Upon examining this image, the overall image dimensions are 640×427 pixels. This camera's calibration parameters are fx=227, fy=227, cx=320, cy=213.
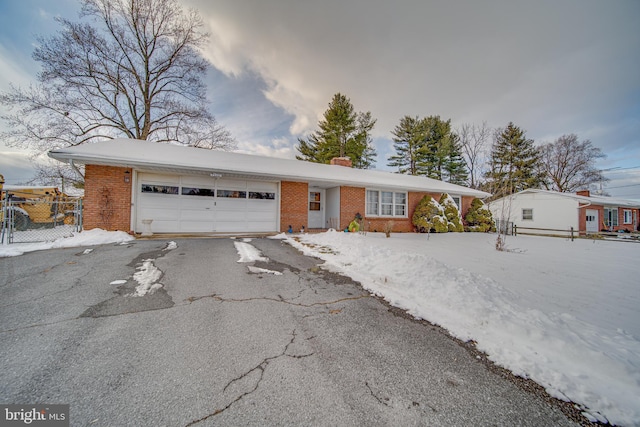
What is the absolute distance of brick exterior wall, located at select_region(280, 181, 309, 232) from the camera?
10781 mm

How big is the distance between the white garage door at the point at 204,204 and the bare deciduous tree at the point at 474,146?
26.2 meters

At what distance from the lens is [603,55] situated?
7.18 metres

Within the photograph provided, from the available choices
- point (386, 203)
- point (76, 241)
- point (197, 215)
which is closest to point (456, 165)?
point (386, 203)

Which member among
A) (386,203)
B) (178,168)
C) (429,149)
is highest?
(429,149)

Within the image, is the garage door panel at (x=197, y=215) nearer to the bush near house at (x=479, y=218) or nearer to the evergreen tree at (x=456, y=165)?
the bush near house at (x=479, y=218)

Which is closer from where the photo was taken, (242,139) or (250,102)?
(250,102)

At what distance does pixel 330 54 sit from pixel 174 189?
9050 mm

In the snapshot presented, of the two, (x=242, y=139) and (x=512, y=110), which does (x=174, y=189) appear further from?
(x=512, y=110)

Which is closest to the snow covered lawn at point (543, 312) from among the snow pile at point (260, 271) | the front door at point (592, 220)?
the snow pile at point (260, 271)

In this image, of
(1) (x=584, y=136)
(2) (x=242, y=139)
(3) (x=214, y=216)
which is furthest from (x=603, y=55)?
(1) (x=584, y=136)

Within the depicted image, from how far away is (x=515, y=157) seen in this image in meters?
27.7

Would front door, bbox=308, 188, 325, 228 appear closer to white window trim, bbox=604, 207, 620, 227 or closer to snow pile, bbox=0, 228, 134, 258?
snow pile, bbox=0, 228, 134, 258

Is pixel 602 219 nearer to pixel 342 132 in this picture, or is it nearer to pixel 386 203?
pixel 386 203

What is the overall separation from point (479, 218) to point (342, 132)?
1531 cm
